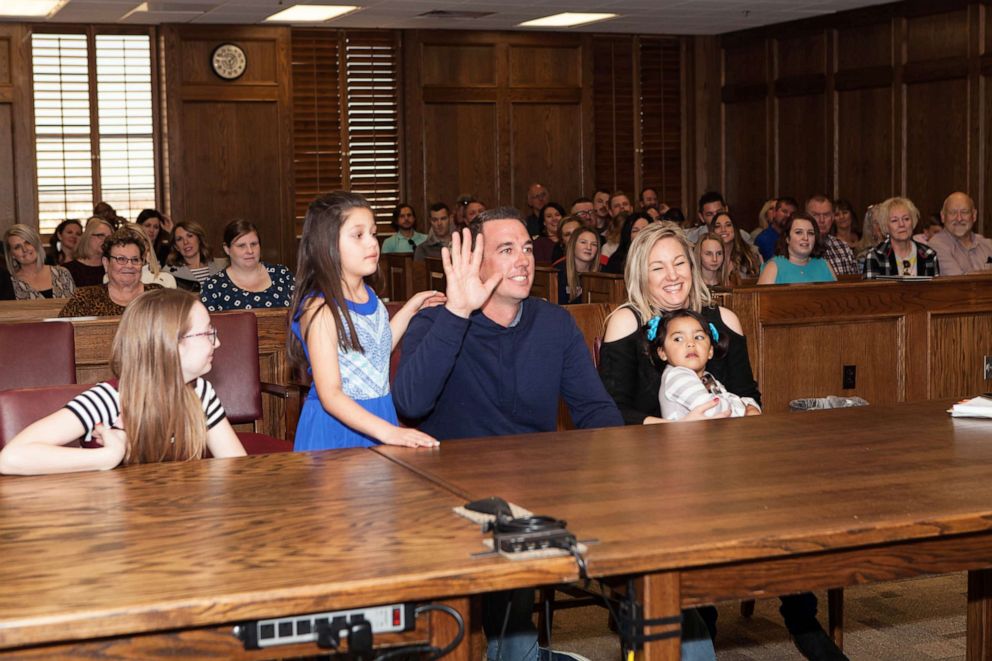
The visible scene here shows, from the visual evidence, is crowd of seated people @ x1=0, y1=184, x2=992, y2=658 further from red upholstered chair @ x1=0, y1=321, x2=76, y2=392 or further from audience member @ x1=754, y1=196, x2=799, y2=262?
audience member @ x1=754, y1=196, x2=799, y2=262

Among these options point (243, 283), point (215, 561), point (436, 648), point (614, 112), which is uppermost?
point (614, 112)

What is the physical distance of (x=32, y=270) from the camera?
8.09 m

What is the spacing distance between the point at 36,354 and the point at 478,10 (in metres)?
8.11

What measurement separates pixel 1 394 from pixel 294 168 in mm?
9923

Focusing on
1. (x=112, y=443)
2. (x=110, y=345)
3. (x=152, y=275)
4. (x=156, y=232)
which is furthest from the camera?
(x=156, y=232)

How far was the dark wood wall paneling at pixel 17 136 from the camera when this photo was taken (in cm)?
1203

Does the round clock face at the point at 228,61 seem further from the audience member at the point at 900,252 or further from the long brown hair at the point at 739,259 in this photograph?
the audience member at the point at 900,252

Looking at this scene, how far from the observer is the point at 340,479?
2.54m

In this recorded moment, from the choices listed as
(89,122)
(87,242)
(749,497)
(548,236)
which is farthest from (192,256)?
(749,497)

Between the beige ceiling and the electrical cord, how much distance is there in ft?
31.8

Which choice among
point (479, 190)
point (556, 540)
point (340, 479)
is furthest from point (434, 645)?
point (479, 190)

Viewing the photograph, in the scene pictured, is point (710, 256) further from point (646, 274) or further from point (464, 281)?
point (464, 281)

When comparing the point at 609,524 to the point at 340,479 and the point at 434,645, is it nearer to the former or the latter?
the point at 434,645

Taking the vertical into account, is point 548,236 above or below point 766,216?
below
